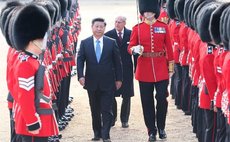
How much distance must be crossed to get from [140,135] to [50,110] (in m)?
3.00

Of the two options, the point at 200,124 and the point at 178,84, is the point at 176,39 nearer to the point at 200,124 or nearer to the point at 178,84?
the point at 178,84

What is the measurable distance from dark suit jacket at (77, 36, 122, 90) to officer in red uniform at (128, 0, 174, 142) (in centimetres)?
22

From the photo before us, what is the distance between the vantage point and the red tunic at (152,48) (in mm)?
8719

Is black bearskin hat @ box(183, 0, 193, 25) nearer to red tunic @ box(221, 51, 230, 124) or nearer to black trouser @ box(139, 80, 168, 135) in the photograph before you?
black trouser @ box(139, 80, 168, 135)

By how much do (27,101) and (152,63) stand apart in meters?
2.86

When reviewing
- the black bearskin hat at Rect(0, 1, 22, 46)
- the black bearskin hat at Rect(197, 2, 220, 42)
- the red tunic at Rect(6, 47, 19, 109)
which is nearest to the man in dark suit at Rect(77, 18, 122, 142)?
the black bearskin hat at Rect(0, 1, 22, 46)

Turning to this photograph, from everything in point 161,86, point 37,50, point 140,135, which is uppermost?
point 37,50

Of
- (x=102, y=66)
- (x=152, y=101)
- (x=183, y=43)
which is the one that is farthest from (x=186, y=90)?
(x=102, y=66)

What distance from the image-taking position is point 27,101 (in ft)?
20.2

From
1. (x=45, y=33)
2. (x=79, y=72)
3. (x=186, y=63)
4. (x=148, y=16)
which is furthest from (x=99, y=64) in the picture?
(x=45, y=33)

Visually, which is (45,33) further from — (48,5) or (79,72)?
(79,72)

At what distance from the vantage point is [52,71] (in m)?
8.82

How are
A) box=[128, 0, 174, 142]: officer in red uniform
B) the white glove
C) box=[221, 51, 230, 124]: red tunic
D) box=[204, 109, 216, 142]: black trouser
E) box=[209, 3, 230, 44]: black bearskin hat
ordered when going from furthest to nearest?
1. box=[128, 0, 174, 142]: officer in red uniform
2. the white glove
3. box=[204, 109, 216, 142]: black trouser
4. box=[209, 3, 230, 44]: black bearskin hat
5. box=[221, 51, 230, 124]: red tunic

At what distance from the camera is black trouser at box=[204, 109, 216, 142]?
23.8 ft
